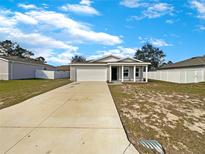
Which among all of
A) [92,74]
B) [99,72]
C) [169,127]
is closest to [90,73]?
[92,74]

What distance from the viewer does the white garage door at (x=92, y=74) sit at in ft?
90.1

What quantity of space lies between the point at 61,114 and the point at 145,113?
10.6ft

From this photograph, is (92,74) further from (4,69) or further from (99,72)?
(4,69)

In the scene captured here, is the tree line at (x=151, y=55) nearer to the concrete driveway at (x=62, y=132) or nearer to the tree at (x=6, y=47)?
the tree at (x=6, y=47)

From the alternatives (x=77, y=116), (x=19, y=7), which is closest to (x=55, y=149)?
(x=77, y=116)

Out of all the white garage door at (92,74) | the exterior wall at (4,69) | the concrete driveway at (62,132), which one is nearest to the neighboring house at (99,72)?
the white garage door at (92,74)

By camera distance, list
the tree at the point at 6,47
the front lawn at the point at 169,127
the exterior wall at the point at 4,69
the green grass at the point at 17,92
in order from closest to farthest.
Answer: the front lawn at the point at 169,127
the green grass at the point at 17,92
the exterior wall at the point at 4,69
the tree at the point at 6,47

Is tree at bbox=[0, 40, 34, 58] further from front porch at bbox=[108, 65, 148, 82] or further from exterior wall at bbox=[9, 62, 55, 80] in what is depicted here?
front porch at bbox=[108, 65, 148, 82]

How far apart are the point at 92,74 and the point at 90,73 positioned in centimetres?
32

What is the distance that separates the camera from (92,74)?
90.3 ft

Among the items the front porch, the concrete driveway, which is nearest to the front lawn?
the concrete driveway

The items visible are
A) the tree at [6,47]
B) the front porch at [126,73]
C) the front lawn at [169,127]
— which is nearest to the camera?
the front lawn at [169,127]

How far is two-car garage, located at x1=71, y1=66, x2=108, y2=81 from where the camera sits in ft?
90.0

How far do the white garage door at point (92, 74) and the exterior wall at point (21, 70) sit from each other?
9.68 meters
